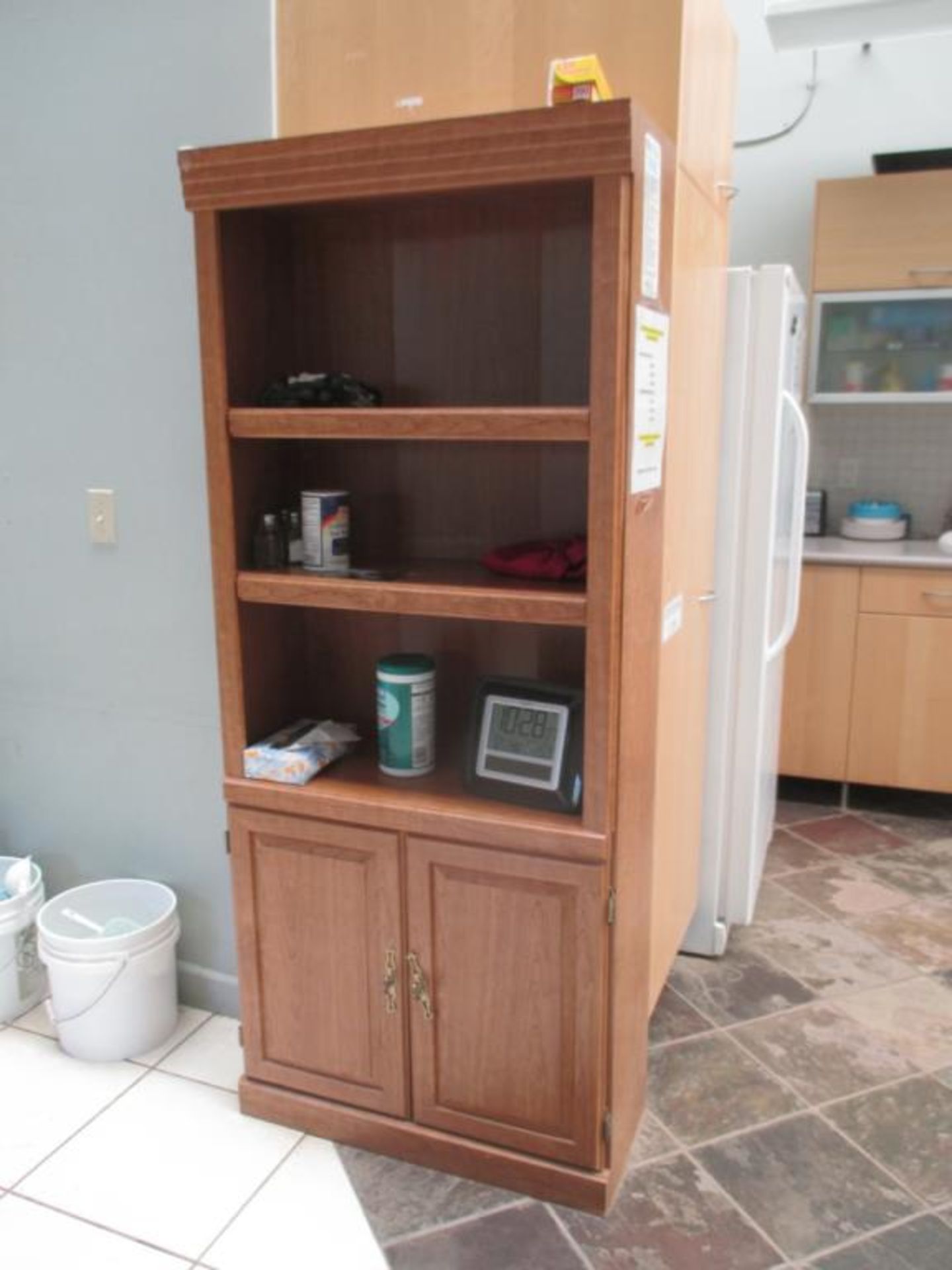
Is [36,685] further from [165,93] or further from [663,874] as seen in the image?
[663,874]

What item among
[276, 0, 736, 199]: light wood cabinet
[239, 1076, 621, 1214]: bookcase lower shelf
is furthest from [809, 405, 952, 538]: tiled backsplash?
[239, 1076, 621, 1214]: bookcase lower shelf

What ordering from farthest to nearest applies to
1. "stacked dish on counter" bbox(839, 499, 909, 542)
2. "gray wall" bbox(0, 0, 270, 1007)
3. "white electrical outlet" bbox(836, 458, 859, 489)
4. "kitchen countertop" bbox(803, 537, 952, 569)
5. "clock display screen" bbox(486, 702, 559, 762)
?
"white electrical outlet" bbox(836, 458, 859, 489)
"stacked dish on counter" bbox(839, 499, 909, 542)
"kitchen countertop" bbox(803, 537, 952, 569)
"gray wall" bbox(0, 0, 270, 1007)
"clock display screen" bbox(486, 702, 559, 762)

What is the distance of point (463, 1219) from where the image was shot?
1.79 meters

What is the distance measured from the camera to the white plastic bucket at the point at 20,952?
93.4 inches

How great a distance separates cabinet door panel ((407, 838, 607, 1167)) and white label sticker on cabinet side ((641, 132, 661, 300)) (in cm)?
95

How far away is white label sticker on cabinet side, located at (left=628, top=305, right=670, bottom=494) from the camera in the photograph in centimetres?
157

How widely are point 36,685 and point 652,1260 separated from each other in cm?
182

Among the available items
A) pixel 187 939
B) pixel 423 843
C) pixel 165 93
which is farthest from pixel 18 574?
pixel 423 843

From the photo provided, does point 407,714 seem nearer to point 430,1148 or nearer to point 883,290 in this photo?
point 430,1148

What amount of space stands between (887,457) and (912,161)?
1053mm

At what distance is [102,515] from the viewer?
2.30 meters

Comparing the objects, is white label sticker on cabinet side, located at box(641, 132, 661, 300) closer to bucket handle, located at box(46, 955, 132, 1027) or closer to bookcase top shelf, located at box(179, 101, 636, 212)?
bookcase top shelf, located at box(179, 101, 636, 212)

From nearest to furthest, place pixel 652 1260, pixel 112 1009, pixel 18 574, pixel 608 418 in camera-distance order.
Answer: pixel 608 418 → pixel 652 1260 → pixel 112 1009 → pixel 18 574

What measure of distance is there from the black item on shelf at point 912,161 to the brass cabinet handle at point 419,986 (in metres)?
3.10
